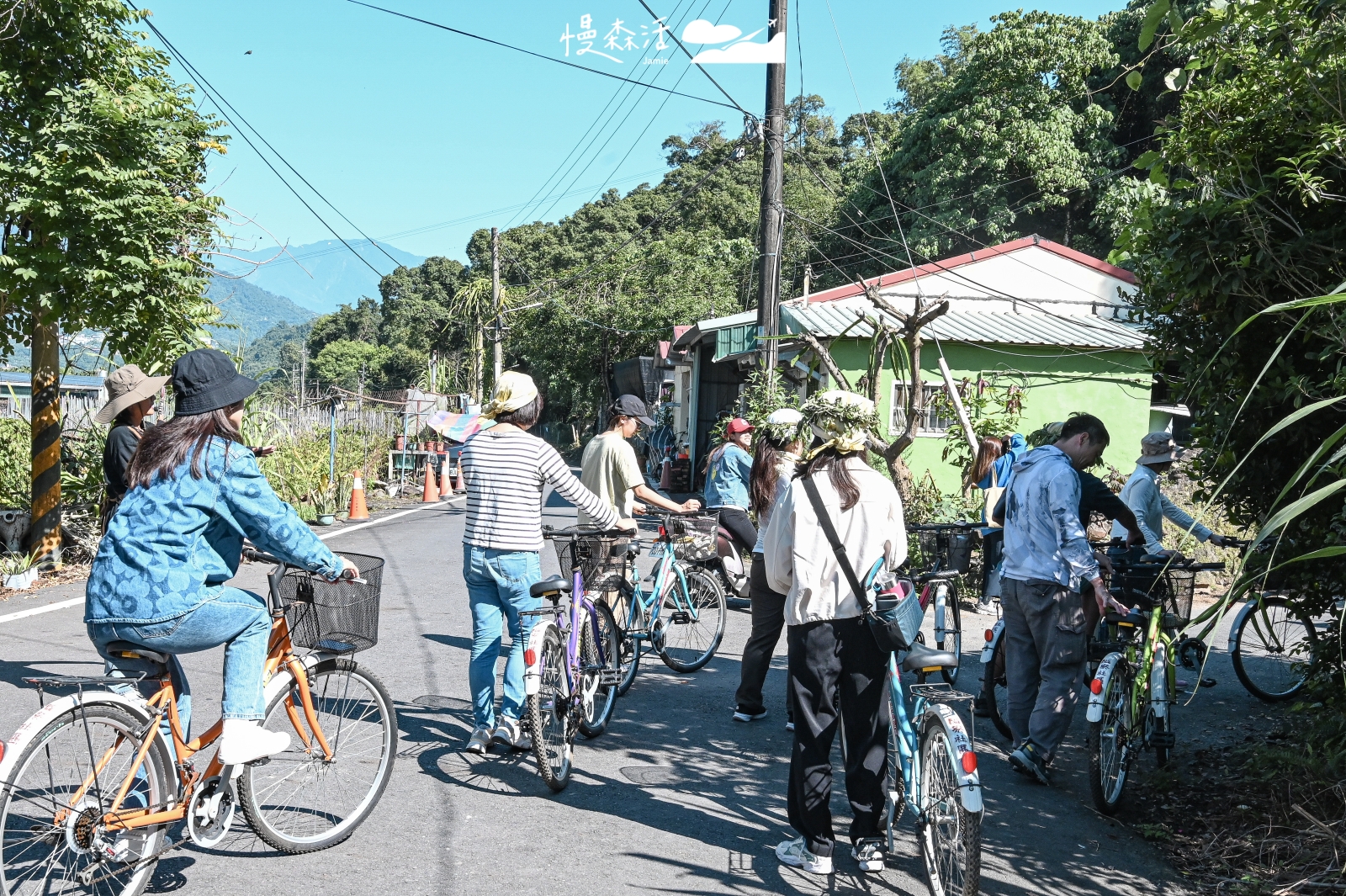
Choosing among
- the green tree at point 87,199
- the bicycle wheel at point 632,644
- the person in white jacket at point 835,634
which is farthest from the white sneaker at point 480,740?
the green tree at point 87,199

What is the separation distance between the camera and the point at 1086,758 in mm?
6027

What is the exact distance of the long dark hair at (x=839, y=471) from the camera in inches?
162

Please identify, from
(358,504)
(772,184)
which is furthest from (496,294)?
(772,184)

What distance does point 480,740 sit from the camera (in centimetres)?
552

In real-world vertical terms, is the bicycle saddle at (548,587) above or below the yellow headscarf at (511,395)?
below

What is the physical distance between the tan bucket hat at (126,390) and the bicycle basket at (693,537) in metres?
3.59

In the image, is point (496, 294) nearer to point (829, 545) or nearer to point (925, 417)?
point (925, 417)

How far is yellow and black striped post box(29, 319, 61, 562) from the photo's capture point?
10445 millimetres

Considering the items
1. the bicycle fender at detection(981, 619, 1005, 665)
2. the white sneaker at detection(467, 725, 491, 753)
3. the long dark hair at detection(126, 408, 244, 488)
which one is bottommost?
the white sneaker at detection(467, 725, 491, 753)

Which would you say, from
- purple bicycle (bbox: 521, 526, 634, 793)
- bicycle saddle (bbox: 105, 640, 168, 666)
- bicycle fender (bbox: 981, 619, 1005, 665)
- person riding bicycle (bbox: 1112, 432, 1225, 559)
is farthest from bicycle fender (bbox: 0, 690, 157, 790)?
person riding bicycle (bbox: 1112, 432, 1225, 559)

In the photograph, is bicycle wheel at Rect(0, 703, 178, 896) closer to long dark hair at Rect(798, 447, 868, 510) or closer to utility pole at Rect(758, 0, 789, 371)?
long dark hair at Rect(798, 447, 868, 510)

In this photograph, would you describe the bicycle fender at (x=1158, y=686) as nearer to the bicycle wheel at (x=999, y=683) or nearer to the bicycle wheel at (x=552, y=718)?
the bicycle wheel at (x=999, y=683)

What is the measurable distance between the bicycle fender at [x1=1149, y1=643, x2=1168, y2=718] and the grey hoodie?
51cm

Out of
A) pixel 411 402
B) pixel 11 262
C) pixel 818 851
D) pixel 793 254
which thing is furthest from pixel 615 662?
pixel 793 254
